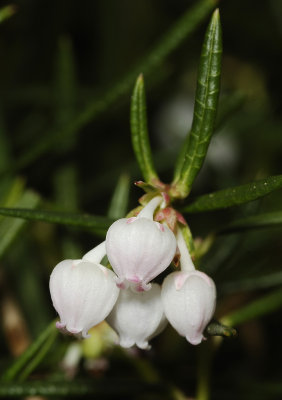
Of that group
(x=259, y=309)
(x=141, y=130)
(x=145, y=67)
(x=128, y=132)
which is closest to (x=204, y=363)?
(x=259, y=309)

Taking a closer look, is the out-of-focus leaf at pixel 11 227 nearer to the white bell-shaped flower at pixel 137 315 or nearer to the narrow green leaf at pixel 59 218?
the narrow green leaf at pixel 59 218

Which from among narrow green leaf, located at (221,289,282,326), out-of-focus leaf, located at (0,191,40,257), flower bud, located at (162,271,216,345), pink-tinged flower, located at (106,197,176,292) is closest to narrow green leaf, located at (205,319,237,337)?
flower bud, located at (162,271,216,345)

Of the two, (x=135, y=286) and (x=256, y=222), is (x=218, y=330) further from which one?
(x=256, y=222)

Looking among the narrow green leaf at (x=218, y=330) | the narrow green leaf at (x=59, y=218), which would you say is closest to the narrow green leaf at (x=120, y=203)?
the narrow green leaf at (x=59, y=218)

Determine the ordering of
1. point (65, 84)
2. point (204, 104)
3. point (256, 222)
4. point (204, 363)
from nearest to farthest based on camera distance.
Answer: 1. point (204, 104)
2. point (256, 222)
3. point (204, 363)
4. point (65, 84)

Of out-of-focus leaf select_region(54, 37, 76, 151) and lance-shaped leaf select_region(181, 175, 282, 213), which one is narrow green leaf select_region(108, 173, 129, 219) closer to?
lance-shaped leaf select_region(181, 175, 282, 213)

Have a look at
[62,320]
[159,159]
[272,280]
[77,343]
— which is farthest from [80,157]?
[62,320]

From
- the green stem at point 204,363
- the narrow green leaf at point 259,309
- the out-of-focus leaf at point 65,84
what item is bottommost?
the green stem at point 204,363
